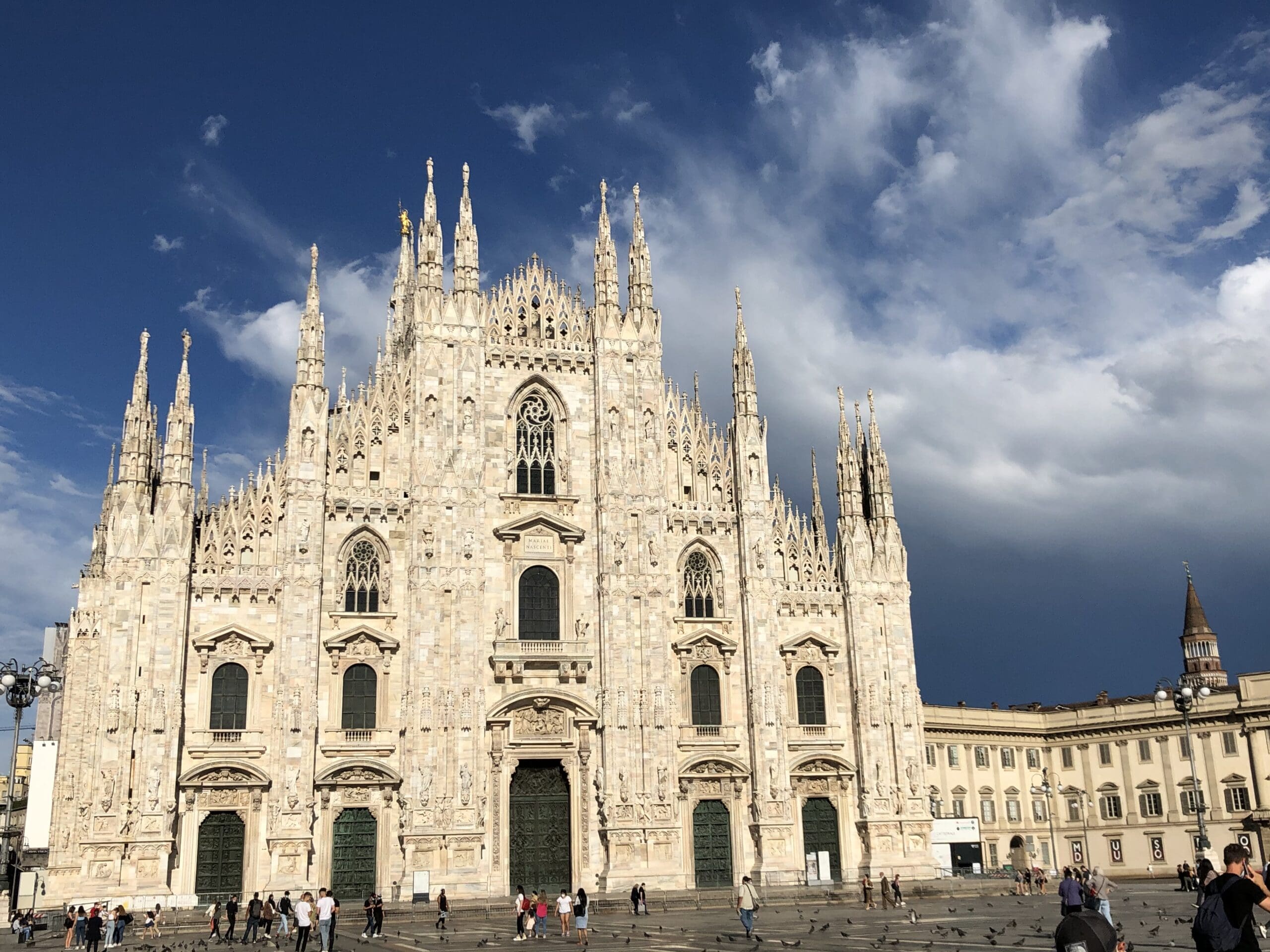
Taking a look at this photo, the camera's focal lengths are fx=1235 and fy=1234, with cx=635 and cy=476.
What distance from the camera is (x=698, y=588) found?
4803 centimetres

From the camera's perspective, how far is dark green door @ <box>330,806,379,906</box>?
135ft

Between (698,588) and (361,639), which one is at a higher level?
(698,588)

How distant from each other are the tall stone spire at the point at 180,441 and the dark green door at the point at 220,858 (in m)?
11.4

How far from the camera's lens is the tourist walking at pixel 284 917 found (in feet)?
109

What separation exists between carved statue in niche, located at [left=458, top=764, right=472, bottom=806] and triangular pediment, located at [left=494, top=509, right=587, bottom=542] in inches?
335

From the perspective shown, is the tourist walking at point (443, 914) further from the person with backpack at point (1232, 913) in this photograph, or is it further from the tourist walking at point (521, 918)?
the person with backpack at point (1232, 913)

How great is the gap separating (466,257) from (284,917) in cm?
2509

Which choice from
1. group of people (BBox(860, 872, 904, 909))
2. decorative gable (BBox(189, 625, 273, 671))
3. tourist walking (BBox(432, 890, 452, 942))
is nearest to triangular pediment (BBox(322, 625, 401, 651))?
decorative gable (BBox(189, 625, 273, 671))

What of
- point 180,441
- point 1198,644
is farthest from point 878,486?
point 1198,644

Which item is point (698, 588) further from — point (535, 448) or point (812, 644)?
point (535, 448)

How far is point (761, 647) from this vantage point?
46.8 m

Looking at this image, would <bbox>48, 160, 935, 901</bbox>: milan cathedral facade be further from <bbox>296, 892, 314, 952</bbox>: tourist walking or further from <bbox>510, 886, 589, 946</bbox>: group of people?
<bbox>296, 892, 314, 952</bbox>: tourist walking

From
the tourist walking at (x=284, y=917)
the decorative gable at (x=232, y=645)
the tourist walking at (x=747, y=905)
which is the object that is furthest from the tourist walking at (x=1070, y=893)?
the decorative gable at (x=232, y=645)

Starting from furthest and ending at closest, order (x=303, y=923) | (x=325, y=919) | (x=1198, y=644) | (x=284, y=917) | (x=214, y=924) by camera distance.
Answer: (x=1198, y=644), (x=284, y=917), (x=214, y=924), (x=303, y=923), (x=325, y=919)
